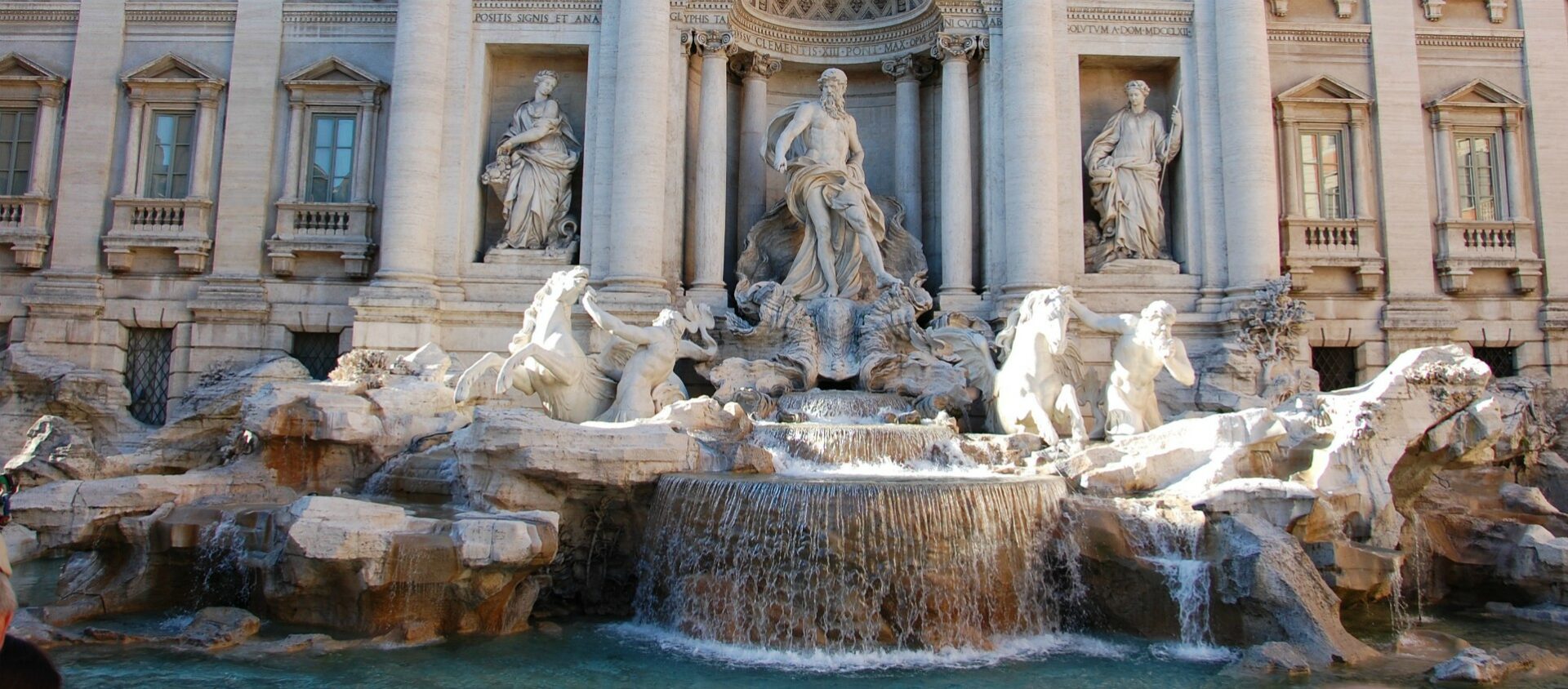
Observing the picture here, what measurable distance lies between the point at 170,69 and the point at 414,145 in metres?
4.66

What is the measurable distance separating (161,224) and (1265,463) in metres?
15.6

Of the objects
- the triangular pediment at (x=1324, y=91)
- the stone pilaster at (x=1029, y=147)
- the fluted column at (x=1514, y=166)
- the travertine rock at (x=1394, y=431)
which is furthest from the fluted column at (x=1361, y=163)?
the travertine rock at (x=1394, y=431)

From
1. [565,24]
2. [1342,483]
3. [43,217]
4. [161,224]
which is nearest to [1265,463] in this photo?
[1342,483]

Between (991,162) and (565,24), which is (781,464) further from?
(565,24)

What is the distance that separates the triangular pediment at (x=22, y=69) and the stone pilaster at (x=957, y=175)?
13.7 m

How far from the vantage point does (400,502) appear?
10734 mm

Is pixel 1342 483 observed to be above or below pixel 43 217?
below

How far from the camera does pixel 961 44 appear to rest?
54.3 feet

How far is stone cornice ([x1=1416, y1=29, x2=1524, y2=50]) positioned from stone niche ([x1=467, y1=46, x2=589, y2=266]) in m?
13.4

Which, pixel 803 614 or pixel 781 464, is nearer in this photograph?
pixel 803 614

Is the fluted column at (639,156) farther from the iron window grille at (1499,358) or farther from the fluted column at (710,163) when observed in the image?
the iron window grille at (1499,358)

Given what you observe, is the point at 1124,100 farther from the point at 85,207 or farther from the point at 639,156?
the point at 85,207

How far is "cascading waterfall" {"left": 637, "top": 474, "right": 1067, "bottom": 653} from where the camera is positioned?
9031mm

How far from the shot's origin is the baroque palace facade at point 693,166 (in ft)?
52.2
